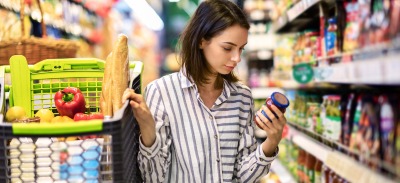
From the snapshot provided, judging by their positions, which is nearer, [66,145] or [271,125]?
[66,145]

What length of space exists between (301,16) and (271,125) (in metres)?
2.14

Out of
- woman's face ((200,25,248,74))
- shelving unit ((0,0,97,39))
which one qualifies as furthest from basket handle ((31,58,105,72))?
shelving unit ((0,0,97,39))

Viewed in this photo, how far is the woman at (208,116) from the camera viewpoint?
6.61ft

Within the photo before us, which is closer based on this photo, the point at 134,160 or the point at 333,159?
the point at 134,160

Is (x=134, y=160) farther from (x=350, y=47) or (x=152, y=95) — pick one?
(x=350, y=47)

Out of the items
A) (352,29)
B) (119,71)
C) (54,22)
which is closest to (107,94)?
(119,71)

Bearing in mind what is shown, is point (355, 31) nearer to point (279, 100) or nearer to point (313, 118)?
point (279, 100)

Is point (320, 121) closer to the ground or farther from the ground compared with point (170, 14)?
closer to the ground

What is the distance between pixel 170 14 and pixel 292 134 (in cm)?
1092

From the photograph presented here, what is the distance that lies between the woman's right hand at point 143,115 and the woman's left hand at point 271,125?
0.42 metres

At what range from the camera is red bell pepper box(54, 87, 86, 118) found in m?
1.98

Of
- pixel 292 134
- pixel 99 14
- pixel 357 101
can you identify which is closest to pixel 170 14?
pixel 99 14

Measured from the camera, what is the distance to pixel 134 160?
1925 mm

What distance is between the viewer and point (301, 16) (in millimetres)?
3973
